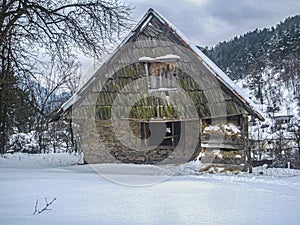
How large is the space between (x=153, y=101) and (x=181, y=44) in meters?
1.74

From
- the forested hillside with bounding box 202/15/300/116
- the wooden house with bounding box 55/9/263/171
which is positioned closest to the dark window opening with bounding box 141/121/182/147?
the wooden house with bounding box 55/9/263/171

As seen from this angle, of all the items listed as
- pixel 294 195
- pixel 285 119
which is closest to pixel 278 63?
pixel 285 119

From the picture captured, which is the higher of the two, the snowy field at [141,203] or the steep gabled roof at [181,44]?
the steep gabled roof at [181,44]

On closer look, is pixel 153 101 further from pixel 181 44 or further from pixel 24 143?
pixel 24 143

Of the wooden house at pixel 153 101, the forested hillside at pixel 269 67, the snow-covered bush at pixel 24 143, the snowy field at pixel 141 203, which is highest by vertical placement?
the forested hillside at pixel 269 67

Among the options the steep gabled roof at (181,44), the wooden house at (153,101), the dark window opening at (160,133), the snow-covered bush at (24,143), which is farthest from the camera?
the snow-covered bush at (24,143)

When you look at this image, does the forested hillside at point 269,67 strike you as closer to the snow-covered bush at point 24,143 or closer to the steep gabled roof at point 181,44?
the snow-covered bush at point 24,143

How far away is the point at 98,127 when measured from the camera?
8.32 m

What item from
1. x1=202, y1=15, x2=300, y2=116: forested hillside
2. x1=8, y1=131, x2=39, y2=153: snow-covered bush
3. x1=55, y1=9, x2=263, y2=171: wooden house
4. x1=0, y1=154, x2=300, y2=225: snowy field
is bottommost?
x1=0, y1=154, x2=300, y2=225: snowy field

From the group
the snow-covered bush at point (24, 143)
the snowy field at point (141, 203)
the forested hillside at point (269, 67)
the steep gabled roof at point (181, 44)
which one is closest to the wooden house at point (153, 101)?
the steep gabled roof at point (181, 44)

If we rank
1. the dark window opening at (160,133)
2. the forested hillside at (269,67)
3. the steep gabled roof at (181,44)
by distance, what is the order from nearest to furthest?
1. the steep gabled roof at (181,44)
2. the dark window opening at (160,133)
3. the forested hillside at (269,67)

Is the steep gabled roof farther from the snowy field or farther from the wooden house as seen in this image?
the snowy field

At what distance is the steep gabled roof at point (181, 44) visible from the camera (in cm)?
743

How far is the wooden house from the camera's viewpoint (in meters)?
7.79
